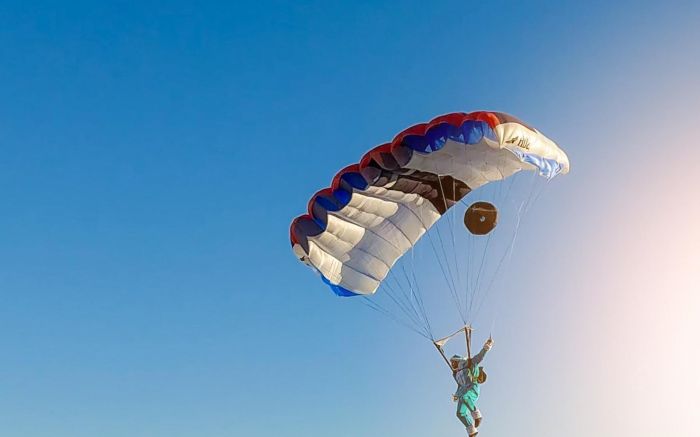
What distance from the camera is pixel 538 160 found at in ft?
43.2

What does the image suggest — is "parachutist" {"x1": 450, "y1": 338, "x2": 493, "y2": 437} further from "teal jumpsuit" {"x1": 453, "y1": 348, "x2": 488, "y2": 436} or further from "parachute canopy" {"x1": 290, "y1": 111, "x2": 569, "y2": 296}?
"parachute canopy" {"x1": 290, "y1": 111, "x2": 569, "y2": 296}

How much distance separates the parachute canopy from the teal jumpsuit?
3.84 m

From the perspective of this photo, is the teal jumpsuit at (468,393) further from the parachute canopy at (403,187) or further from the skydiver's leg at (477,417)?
the parachute canopy at (403,187)

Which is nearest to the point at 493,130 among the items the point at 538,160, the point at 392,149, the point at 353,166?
the point at 538,160

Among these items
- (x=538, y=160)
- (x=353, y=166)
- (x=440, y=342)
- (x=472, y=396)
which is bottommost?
A: (x=472, y=396)

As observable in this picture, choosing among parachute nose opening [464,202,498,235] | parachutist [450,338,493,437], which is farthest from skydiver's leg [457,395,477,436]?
parachute nose opening [464,202,498,235]

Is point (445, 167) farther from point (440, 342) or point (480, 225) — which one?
point (440, 342)

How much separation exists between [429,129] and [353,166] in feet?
7.20

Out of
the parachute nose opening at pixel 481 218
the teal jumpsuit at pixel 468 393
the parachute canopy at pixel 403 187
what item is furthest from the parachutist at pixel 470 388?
the parachute canopy at pixel 403 187

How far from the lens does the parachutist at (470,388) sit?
46.3 feet

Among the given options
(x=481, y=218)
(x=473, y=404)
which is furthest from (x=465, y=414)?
(x=481, y=218)

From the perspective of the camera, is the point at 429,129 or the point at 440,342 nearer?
the point at 429,129

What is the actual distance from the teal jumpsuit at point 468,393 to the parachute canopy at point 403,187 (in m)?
3.84

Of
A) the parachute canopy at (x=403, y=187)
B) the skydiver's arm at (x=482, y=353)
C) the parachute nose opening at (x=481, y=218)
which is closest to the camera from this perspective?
the parachute canopy at (x=403, y=187)
